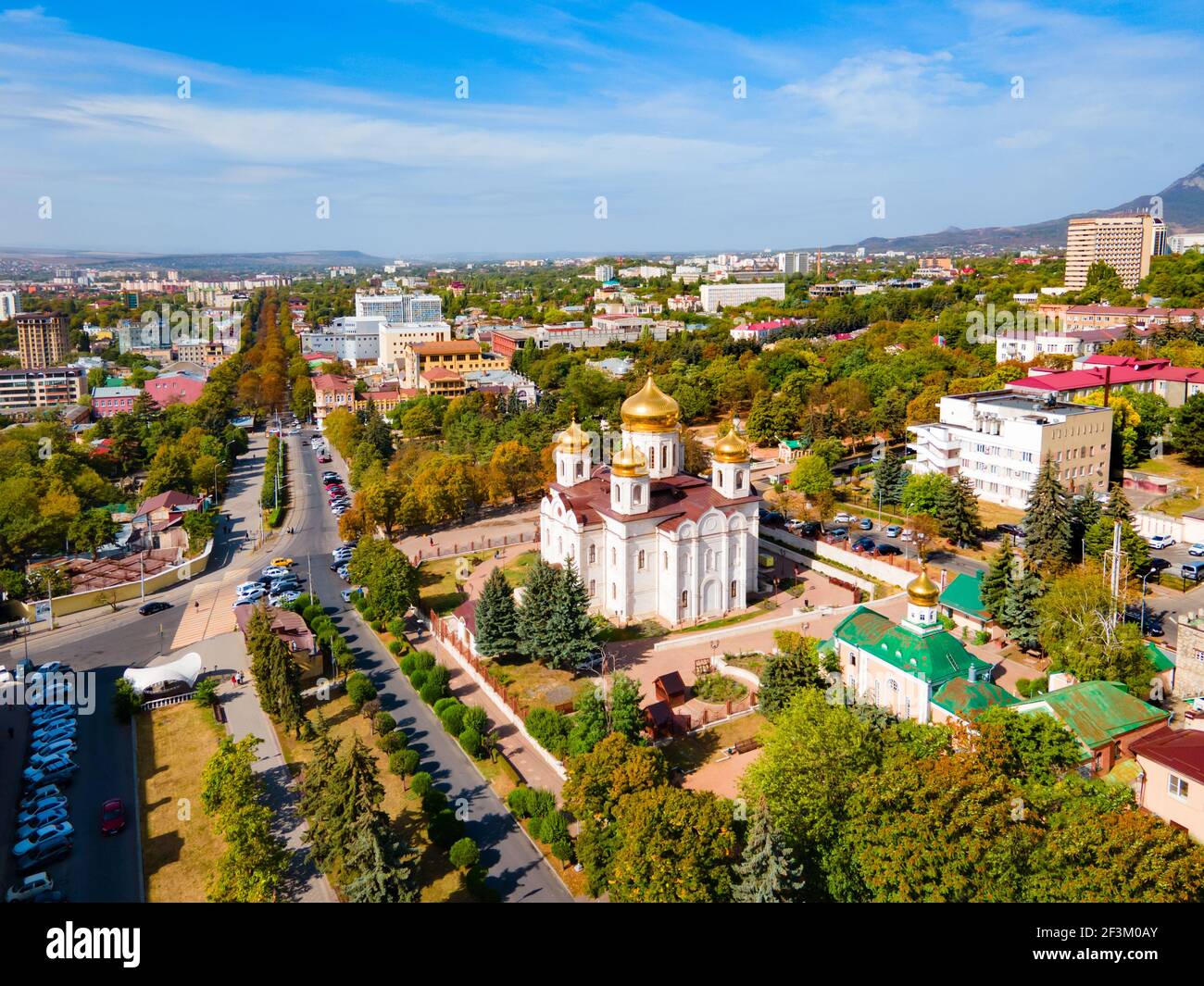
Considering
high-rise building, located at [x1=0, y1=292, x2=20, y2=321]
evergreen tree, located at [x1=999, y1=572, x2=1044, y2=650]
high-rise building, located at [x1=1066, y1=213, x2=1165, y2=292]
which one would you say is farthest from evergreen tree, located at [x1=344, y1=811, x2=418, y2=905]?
high-rise building, located at [x1=0, y1=292, x2=20, y2=321]

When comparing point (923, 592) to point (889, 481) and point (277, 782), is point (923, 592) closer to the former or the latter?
point (277, 782)

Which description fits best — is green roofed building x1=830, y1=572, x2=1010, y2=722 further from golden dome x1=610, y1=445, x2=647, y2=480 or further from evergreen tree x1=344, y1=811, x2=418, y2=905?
evergreen tree x1=344, y1=811, x2=418, y2=905

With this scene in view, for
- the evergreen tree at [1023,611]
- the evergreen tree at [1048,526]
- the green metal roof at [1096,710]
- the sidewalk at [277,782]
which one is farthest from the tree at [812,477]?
the sidewalk at [277,782]

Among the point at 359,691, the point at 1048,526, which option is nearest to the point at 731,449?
the point at 1048,526

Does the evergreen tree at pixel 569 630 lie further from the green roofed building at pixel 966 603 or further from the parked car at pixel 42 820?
the parked car at pixel 42 820
